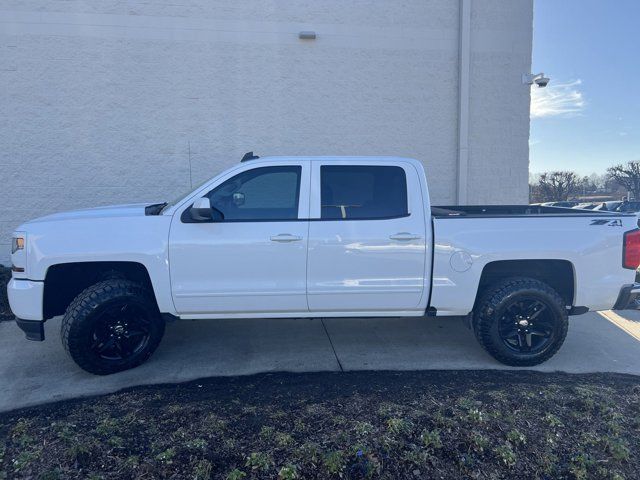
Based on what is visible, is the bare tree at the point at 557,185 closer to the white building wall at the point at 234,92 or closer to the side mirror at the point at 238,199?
the white building wall at the point at 234,92

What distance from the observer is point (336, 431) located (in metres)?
2.90

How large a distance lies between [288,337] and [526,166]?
6052 mm

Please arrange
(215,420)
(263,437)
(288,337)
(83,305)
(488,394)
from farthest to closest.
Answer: (288,337)
(83,305)
(488,394)
(215,420)
(263,437)

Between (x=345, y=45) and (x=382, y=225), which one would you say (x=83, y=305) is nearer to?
(x=382, y=225)

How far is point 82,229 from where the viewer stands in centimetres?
379

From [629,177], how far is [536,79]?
114ft

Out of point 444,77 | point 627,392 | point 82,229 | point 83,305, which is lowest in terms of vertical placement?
point 627,392

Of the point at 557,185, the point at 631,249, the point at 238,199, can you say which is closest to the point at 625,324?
the point at 631,249

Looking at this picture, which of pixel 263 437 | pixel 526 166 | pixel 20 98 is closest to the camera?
pixel 263 437

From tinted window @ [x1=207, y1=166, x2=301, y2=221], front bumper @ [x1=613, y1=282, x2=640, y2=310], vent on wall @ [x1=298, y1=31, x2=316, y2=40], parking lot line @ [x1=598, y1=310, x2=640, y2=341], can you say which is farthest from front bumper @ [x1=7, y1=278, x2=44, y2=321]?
parking lot line @ [x1=598, y1=310, x2=640, y2=341]

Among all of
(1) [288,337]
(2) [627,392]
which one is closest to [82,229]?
(1) [288,337]

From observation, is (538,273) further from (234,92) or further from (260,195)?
(234,92)

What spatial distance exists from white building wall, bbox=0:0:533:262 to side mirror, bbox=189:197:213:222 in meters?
4.00

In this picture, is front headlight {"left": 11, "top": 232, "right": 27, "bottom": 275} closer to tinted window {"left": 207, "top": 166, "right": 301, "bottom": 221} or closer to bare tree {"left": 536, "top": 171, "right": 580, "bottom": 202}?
tinted window {"left": 207, "top": 166, "right": 301, "bottom": 221}
